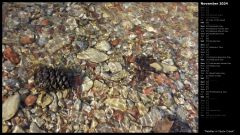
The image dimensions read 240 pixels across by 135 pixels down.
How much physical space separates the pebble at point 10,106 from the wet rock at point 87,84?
81cm

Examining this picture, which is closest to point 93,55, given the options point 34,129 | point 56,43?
point 56,43

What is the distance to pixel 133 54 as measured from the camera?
15.2 ft

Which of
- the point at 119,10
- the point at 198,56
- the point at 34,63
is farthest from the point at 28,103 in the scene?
the point at 198,56

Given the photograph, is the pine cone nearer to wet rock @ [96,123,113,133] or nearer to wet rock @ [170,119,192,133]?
wet rock @ [96,123,113,133]

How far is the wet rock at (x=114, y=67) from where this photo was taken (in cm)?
444

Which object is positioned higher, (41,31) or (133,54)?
(41,31)

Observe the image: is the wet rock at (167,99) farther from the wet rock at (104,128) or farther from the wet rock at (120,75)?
the wet rock at (104,128)

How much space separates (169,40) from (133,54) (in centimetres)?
63

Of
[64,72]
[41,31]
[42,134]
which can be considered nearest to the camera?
[42,134]

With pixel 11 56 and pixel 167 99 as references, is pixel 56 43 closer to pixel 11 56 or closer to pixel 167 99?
pixel 11 56

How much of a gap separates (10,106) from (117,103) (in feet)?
4.22

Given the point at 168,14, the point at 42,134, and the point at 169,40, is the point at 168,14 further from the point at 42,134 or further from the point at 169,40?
the point at 42,134

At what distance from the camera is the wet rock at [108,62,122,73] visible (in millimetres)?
4438

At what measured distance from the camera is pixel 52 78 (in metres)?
4.16
